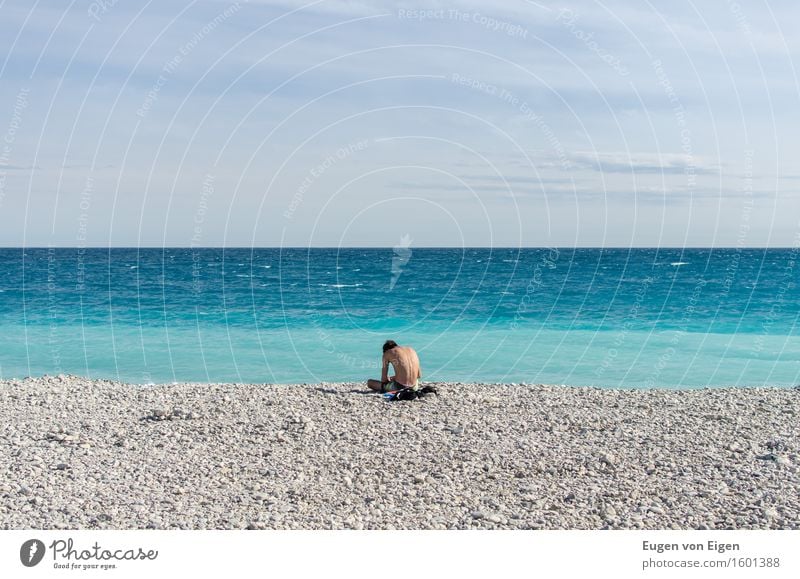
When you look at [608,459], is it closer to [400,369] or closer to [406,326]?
[400,369]

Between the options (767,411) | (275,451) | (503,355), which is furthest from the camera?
(503,355)

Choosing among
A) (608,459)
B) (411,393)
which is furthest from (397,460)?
(411,393)

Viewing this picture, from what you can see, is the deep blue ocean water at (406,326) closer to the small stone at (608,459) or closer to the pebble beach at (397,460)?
the pebble beach at (397,460)

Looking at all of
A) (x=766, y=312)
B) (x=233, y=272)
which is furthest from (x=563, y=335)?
(x=233, y=272)

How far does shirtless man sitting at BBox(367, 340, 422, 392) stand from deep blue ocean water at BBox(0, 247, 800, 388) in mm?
6663

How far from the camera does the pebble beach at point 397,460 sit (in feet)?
25.7

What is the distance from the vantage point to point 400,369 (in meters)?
13.5

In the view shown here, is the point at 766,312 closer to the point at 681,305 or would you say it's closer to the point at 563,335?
the point at 681,305

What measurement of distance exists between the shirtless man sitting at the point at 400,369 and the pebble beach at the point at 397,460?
0.48 metres

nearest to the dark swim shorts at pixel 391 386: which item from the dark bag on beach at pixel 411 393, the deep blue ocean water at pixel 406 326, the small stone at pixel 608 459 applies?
the dark bag on beach at pixel 411 393

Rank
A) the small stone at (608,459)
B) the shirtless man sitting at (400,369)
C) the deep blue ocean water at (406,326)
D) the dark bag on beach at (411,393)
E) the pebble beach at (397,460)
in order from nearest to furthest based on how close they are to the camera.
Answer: the pebble beach at (397,460) → the small stone at (608,459) → the dark bag on beach at (411,393) → the shirtless man sitting at (400,369) → the deep blue ocean water at (406,326)

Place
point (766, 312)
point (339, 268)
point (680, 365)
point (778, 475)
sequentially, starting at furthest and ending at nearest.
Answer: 1. point (339, 268)
2. point (766, 312)
3. point (680, 365)
4. point (778, 475)
